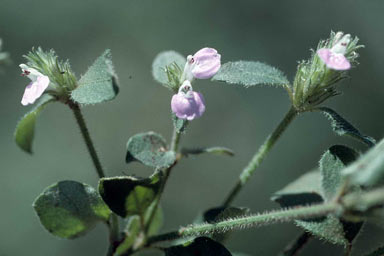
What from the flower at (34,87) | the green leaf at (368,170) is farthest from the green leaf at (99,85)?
the green leaf at (368,170)

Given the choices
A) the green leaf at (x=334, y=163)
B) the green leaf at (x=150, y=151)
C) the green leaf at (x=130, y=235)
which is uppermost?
the green leaf at (x=150, y=151)

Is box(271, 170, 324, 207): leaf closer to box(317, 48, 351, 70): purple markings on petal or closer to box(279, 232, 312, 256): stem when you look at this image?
box(279, 232, 312, 256): stem

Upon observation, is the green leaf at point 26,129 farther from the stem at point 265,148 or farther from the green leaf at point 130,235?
the stem at point 265,148

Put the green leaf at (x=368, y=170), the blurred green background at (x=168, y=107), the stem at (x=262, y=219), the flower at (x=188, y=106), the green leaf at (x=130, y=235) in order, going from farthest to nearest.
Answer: the blurred green background at (x=168, y=107), the green leaf at (x=130, y=235), the flower at (x=188, y=106), the stem at (x=262, y=219), the green leaf at (x=368, y=170)

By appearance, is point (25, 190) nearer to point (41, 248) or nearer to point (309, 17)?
point (41, 248)

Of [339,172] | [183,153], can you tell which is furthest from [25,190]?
[339,172]

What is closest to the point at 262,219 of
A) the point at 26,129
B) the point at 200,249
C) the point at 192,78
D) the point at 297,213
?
the point at 297,213

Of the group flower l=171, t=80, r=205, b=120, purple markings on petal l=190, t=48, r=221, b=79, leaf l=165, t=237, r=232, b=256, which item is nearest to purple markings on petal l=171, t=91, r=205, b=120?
flower l=171, t=80, r=205, b=120

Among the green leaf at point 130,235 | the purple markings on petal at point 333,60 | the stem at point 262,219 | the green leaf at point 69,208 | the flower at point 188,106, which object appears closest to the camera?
the stem at point 262,219
